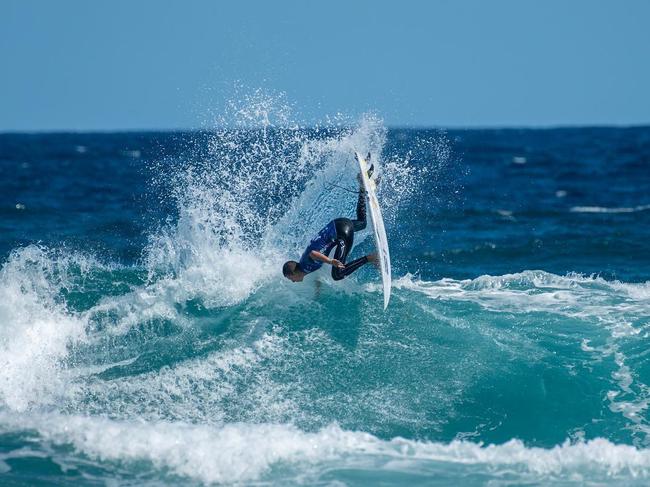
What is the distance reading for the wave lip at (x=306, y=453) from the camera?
7.43 meters

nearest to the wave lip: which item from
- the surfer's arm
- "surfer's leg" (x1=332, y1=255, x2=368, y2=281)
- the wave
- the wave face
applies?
the wave face

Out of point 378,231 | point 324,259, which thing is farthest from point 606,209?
point 324,259

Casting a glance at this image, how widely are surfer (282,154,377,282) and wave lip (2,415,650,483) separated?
2.52m

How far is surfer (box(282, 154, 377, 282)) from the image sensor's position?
33.5 feet

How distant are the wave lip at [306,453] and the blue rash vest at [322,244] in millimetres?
2737

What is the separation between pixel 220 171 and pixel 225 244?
190 cm

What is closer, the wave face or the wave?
the wave face

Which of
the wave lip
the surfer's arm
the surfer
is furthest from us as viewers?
the surfer

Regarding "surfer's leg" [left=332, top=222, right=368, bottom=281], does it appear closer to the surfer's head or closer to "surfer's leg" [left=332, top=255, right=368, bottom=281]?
"surfer's leg" [left=332, top=255, right=368, bottom=281]

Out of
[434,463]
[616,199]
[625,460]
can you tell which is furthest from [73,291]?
[616,199]

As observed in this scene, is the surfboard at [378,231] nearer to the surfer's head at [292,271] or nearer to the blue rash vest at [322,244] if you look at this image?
the blue rash vest at [322,244]

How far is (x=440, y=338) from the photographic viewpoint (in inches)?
401

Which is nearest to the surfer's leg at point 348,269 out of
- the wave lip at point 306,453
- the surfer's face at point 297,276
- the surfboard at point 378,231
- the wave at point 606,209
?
the surfboard at point 378,231

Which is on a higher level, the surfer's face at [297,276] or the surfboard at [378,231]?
the surfboard at [378,231]
